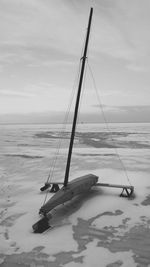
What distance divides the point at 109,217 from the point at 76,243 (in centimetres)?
274

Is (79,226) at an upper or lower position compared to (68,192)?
lower

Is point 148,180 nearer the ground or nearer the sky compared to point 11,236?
nearer the sky

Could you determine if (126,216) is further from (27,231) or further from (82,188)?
(27,231)

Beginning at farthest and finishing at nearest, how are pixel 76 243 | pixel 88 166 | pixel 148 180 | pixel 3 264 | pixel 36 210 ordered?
1. pixel 88 166
2. pixel 148 180
3. pixel 36 210
4. pixel 76 243
5. pixel 3 264

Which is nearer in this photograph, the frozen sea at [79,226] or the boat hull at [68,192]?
the frozen sea at [79,226]

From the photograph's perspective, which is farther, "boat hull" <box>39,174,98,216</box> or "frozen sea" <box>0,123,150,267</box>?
"boat hull" <box>39,174,98,216</box>

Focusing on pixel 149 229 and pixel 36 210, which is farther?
pixel 36 210

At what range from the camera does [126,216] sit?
36.7 feet

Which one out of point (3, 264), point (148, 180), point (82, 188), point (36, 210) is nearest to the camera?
point (3, 264)

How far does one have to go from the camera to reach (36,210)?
11953 mm

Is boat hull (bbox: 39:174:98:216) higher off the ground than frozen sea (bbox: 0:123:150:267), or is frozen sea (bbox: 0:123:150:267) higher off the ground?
boat hull (bbox: 39:174:98:216)

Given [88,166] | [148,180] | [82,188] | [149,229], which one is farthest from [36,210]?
[88,166]

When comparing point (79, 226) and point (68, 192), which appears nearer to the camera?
point (79, 226)

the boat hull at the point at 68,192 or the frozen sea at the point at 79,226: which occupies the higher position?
the boat hull at the point at 68,192
